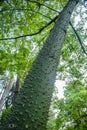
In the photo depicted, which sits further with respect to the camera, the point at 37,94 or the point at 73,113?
the point at 73,113

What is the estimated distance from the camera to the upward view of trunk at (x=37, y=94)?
222 centimetres

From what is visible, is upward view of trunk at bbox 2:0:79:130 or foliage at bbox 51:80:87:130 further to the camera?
foliage at bbox 51:80:87:130

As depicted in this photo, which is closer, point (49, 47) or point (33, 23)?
point (49, 47)

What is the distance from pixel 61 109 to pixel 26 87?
3.20 m

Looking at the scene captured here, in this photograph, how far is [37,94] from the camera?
7.95 ft

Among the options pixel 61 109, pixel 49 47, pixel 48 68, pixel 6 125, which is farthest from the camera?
pixel 61 109

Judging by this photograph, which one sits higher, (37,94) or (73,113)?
(73,113)

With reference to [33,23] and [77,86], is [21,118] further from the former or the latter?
[33,23]

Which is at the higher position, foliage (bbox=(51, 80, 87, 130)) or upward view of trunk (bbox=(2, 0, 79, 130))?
foliage (bbox=(51, 80, 87, 130))

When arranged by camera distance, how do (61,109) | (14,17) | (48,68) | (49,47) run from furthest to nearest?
(14,17)
(61,109)
(49,47)
(48,68)

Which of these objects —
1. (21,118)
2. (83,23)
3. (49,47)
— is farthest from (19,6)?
(21,118)

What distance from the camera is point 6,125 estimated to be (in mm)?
2213

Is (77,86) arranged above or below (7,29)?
below

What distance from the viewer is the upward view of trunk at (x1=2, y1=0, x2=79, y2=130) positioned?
222cm
